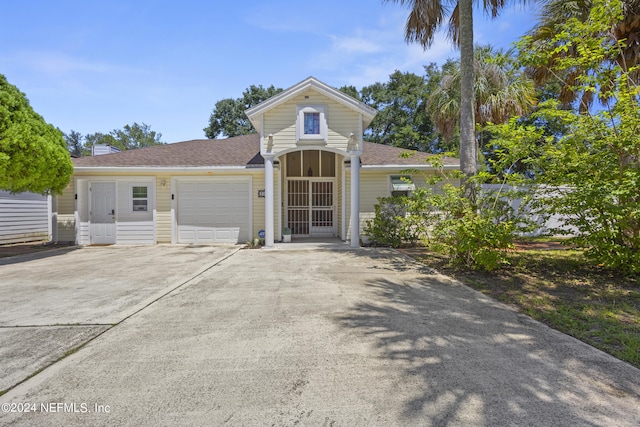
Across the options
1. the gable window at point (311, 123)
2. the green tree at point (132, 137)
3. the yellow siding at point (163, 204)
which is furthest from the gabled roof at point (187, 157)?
the green tree at point (132, 137)

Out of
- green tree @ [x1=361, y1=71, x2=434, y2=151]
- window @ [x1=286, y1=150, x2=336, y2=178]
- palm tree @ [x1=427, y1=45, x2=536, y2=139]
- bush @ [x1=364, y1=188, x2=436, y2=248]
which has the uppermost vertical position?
green tree @ [x1=361, y1=71, x2=434, y2=151]

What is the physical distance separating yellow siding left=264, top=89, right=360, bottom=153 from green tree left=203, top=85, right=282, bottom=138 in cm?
2302

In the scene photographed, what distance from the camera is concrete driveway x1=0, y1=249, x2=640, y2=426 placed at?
2.12m

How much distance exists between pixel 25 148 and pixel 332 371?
30.9 ft

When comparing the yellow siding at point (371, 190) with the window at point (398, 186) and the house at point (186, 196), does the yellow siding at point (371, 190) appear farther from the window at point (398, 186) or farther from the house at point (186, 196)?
the window at point (398, 186)

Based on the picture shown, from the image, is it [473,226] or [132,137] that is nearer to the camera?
[473,226]

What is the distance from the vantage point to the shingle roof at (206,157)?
1090 centimetres

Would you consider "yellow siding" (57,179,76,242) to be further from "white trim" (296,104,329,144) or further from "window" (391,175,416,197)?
"window" (391,175,416,197)

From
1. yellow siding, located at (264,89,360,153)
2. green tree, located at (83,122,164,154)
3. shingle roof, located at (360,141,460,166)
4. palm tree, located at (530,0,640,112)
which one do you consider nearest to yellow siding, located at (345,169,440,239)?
shingle roof, located at (360,141,460,166)

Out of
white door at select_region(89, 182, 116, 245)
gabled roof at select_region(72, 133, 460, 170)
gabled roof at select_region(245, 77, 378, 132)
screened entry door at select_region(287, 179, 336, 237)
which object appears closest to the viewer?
gabled roof at select_region(245, 77, 378, 132)

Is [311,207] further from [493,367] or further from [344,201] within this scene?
[493,367]

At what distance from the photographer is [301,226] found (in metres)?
12.6

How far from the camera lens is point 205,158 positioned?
11.4 metres

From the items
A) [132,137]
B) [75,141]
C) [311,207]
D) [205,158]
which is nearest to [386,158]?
[311,207]
